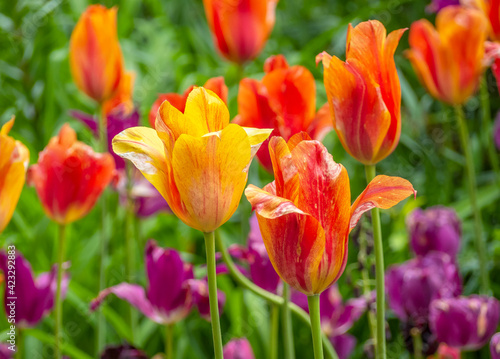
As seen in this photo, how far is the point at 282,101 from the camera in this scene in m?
0.63

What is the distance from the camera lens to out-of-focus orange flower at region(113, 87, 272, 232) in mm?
427

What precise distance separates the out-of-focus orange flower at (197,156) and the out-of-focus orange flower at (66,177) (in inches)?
12.5

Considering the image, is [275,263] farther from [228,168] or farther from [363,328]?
[363,328]

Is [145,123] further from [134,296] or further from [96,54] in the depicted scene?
[134,296]

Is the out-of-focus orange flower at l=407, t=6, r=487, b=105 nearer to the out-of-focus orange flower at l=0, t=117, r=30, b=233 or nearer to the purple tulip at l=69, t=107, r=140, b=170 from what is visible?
the purple tulip at l=69, t=107, r=140, b=170

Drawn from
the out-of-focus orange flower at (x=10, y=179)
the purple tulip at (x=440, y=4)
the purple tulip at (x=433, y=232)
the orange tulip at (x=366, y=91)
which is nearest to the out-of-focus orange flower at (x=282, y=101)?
the orange tulip at (x=366, y=91)

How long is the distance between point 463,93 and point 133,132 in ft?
2.23

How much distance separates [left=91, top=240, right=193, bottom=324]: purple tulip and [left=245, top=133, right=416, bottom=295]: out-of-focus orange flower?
36 cm

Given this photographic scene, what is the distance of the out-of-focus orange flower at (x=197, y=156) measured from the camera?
0.43 metres

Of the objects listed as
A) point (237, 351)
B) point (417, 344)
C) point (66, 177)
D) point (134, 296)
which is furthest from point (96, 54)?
point (417, 344)

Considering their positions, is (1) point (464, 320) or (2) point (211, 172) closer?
(2) point (211, 172)

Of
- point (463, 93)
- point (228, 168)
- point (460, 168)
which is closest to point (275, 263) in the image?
point (228, 168)

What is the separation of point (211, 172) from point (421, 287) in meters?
0.46

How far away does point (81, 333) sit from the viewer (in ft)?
3.97
